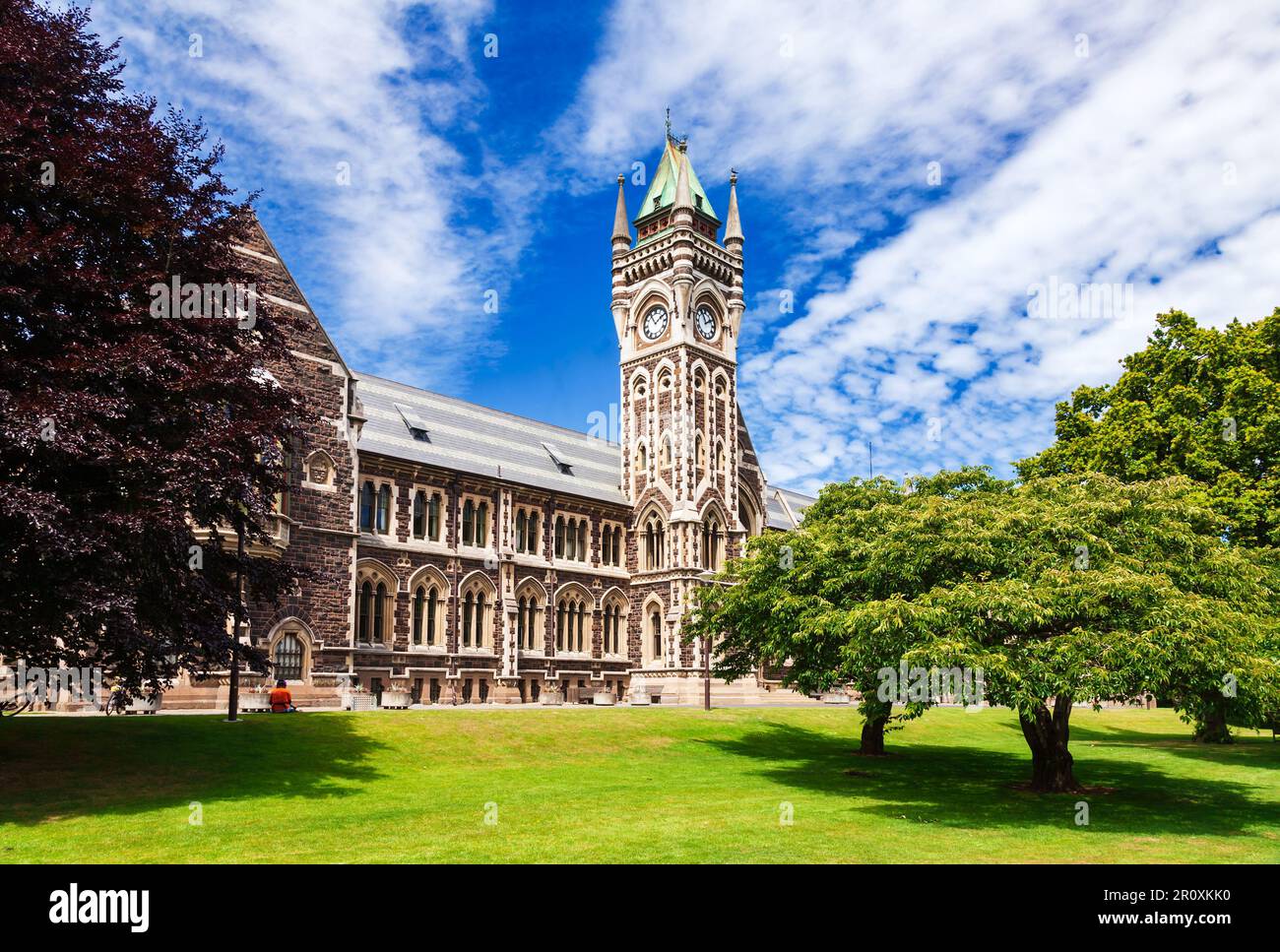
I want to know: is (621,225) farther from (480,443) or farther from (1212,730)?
(1212,730)

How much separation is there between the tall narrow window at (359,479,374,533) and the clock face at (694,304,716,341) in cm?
2239

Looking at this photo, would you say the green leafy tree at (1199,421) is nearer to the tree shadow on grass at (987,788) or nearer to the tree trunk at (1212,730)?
the tree trunk at (1212,730)

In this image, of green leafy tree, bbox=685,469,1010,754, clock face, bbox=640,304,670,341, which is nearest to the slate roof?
clock face, bbox=640,304,670,341

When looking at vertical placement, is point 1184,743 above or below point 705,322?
below

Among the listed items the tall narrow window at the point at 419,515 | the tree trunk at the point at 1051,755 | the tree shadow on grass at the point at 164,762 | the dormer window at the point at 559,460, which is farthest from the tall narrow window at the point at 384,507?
the tree trunk at the point at 1051,755

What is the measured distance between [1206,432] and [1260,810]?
61.3ft

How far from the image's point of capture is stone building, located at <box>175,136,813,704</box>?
37688 mm

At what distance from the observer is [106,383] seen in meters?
17.2

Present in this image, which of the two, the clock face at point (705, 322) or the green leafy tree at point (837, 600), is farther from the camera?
the clock face at point (705, 322)

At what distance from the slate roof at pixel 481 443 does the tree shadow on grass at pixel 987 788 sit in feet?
70.6

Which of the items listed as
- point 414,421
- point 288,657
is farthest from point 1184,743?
point 414,421

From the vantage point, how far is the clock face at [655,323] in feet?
187

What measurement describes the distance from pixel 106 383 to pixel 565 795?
1174 centimetres
